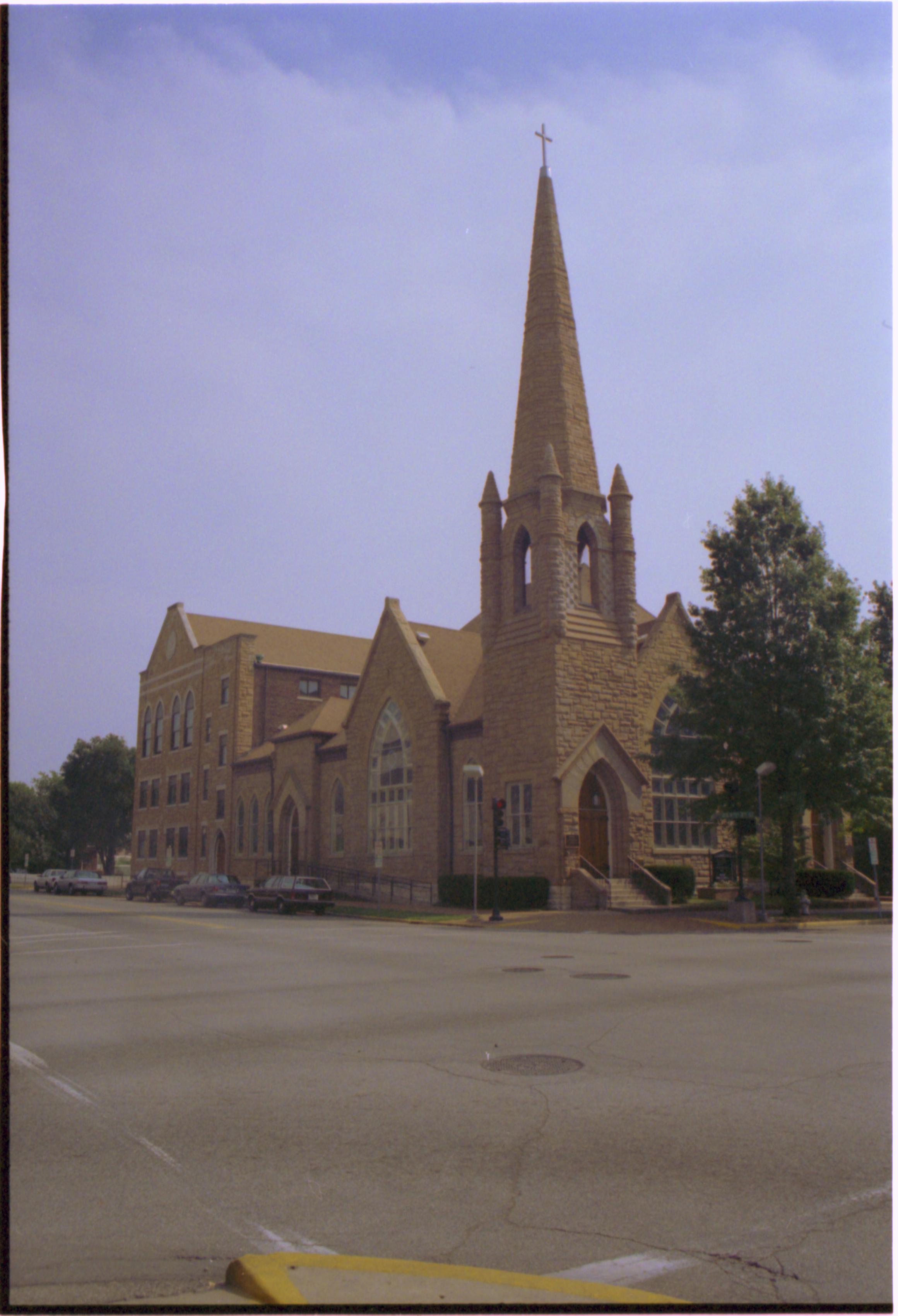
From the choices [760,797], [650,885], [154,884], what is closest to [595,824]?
[650,885]

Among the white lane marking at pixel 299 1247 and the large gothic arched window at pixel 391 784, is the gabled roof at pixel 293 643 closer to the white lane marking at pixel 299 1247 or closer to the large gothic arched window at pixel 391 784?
the large gothic arched window at pixel 391 784

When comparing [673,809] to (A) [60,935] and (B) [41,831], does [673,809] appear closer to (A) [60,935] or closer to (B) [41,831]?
(A) [60,935]

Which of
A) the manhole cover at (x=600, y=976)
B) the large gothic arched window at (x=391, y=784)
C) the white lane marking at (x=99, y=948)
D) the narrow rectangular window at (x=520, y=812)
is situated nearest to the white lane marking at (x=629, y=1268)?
the manhole cover at (x=600, y=976)

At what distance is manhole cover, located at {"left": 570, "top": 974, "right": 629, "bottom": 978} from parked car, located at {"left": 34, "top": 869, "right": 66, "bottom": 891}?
42213mm

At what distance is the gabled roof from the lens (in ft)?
198

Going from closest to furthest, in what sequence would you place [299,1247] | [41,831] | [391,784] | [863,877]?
1. [299,1247]
2. [863,877]
3. [391,784]
4. [41,831]

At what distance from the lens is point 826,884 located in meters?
40.2

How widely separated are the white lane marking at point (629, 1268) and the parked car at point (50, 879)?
51538 mm

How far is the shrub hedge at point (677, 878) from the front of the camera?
3553 centimetres

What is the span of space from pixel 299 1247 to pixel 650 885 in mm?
30976

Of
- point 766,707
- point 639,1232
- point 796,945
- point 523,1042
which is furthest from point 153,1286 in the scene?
point 766,707

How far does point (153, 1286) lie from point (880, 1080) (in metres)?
5.73

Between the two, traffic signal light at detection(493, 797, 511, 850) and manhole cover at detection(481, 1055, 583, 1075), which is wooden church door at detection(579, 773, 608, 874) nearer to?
traffic signal light at detection(493, 797, 511, 850)

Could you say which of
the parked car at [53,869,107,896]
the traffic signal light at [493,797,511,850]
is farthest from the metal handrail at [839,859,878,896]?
A: the parked car at [53,869,107,896]
